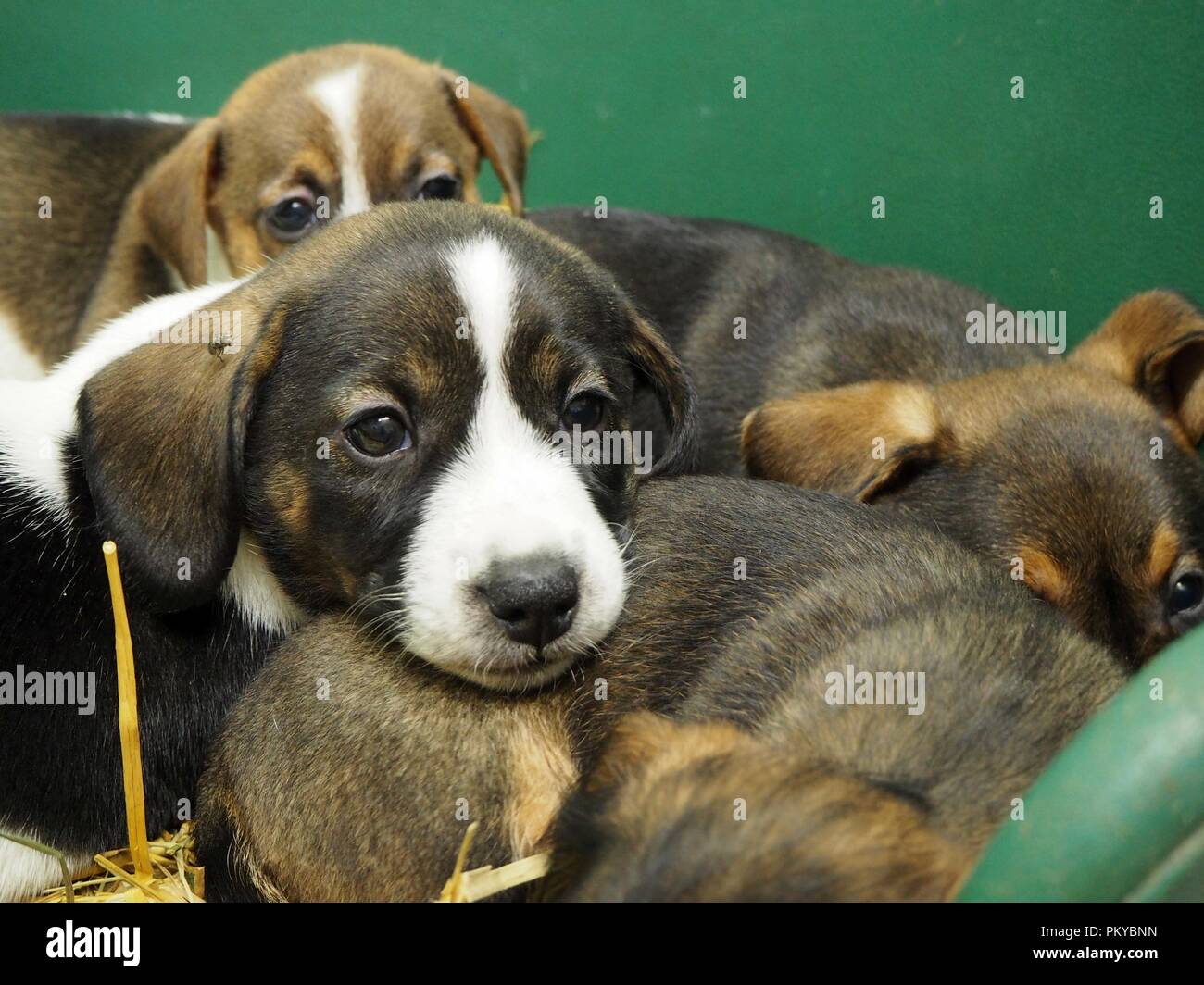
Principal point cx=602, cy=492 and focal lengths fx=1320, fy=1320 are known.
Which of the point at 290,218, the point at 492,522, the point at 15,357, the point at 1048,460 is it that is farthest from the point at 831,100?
the point at 15,357

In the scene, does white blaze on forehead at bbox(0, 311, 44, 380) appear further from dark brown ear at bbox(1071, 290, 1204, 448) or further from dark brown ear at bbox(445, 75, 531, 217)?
dark brown ear at bbox(1071, 290, 1204, 448)

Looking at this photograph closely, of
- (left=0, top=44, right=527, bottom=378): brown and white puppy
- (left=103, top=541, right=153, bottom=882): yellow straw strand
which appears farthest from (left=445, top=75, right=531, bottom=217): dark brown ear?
(left=103, top=541, right=153, bottom=882): yellow straw strand

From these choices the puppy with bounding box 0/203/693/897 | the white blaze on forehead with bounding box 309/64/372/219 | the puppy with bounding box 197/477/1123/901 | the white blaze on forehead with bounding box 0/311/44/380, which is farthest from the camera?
the white blaze on forehead with bounding box 0/311/44/380

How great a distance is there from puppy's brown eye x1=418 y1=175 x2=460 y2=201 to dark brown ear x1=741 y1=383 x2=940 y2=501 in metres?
1.48

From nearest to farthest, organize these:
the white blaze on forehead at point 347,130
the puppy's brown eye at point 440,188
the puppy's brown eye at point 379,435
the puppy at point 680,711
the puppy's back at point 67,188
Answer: the puppy at point 680,711
the puppy's brown eye at point 379,435
the white blaze on forehead at point 347,130
the puppy's brown eye at point 440,188
the puppy's back at point 67,188

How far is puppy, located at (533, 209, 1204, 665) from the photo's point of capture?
2.95 m

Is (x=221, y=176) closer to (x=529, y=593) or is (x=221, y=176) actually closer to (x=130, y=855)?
(x=130, y=855)

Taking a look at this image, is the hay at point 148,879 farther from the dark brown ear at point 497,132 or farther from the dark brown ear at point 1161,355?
the dark brown ear at point 1161,355

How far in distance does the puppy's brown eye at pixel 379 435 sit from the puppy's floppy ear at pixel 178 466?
0.25 meters

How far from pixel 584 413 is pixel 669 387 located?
34cm

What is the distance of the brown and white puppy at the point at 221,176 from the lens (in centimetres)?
418

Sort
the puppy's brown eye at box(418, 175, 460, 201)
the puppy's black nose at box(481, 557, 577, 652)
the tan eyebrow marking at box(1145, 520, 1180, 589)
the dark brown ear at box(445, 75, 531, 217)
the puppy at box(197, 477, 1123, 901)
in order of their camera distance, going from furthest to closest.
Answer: the dark brown ear at box(445, 75, 531, 217)
the puppy's brown eye at box(418, 175, 460, 201)
the tan eyebrow marking at box(1145, 520, 1180, 589)
the puppy's black nose at box(481, 557, 577, 652)
the puppy at box(197, 477, 1123, 901)

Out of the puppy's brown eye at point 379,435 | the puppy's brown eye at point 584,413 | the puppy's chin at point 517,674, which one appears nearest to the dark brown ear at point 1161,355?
the puppy's brown eye at point 584,413

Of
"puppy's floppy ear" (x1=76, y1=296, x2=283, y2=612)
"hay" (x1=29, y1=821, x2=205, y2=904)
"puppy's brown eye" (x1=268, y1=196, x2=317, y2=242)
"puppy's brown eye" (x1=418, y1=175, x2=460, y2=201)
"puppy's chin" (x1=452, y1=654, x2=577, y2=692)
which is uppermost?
"puppy's brown eye" (x1=418, y1=175, x2=460, y2=201)
